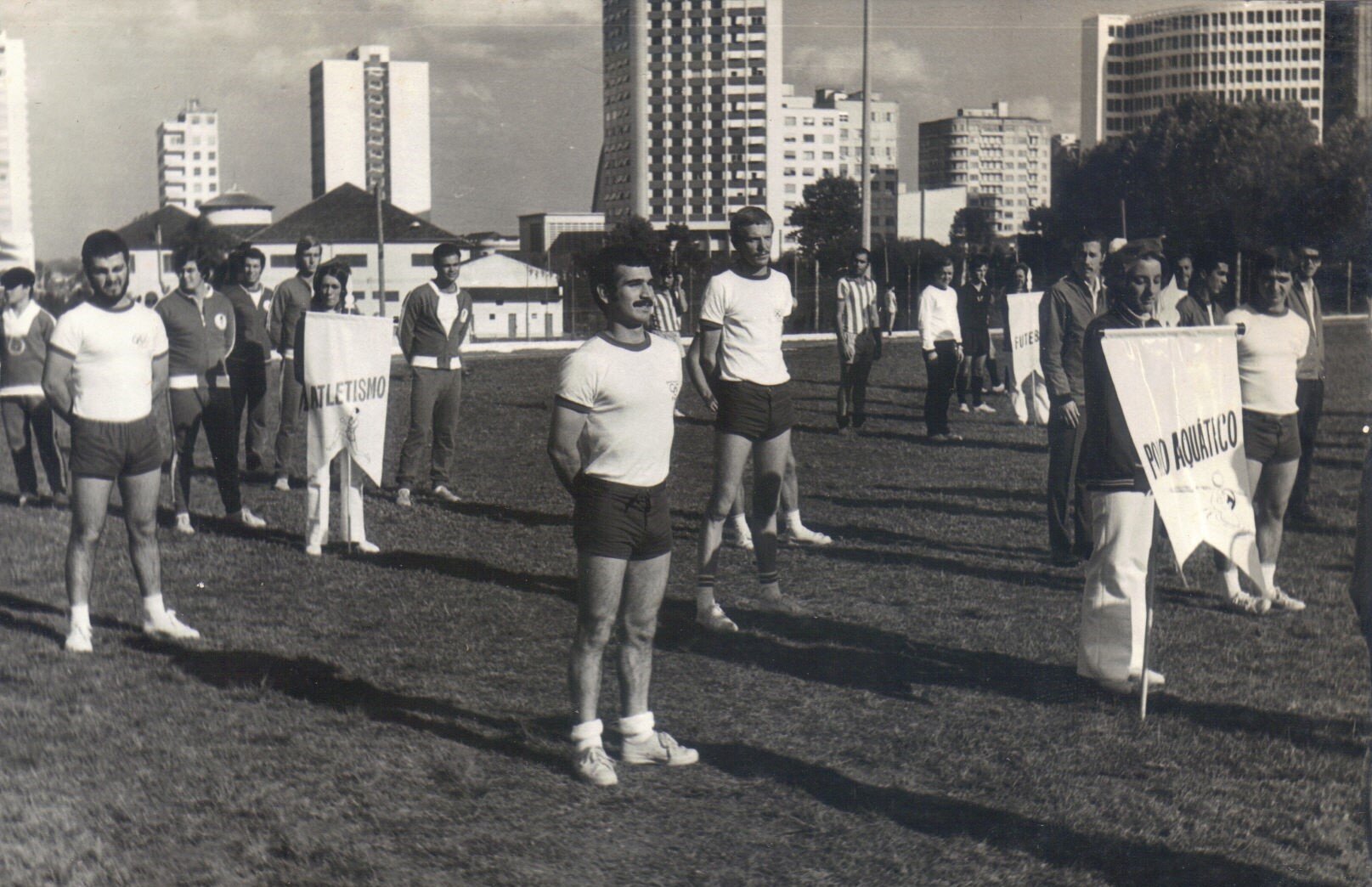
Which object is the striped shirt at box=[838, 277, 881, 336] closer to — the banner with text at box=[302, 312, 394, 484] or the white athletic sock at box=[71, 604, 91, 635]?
the banner with text at box=[302, 312, 394, 484]

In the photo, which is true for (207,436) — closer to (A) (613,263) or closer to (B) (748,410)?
(B) (748,410)

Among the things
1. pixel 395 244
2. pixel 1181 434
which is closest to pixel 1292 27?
pixel 1181 434

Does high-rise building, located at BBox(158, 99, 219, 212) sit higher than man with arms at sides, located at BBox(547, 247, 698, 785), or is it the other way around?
high-rise building, located at BBox(158, 99, 219, 212)

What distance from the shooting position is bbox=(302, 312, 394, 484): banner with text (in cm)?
865

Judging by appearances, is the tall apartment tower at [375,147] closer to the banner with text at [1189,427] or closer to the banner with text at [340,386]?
the banner with text at [340,386]

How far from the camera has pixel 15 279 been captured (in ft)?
37.7

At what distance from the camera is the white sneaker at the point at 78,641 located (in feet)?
20.9

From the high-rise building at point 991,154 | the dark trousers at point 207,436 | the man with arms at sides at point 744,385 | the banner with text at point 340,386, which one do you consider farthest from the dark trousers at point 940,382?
the high-rise building at point 991,154

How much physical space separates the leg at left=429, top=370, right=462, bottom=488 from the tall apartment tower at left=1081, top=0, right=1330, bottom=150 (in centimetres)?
634

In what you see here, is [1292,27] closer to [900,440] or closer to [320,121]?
[900,440]

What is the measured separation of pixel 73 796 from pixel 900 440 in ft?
36.0

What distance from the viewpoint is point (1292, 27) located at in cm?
4200

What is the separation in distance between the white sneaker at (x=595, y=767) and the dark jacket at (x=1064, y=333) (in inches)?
155

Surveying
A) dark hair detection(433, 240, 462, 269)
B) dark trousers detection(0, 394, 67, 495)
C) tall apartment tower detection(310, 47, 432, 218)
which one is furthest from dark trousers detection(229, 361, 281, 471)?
tall apartment tower detection(310, 47, 432, 218)
